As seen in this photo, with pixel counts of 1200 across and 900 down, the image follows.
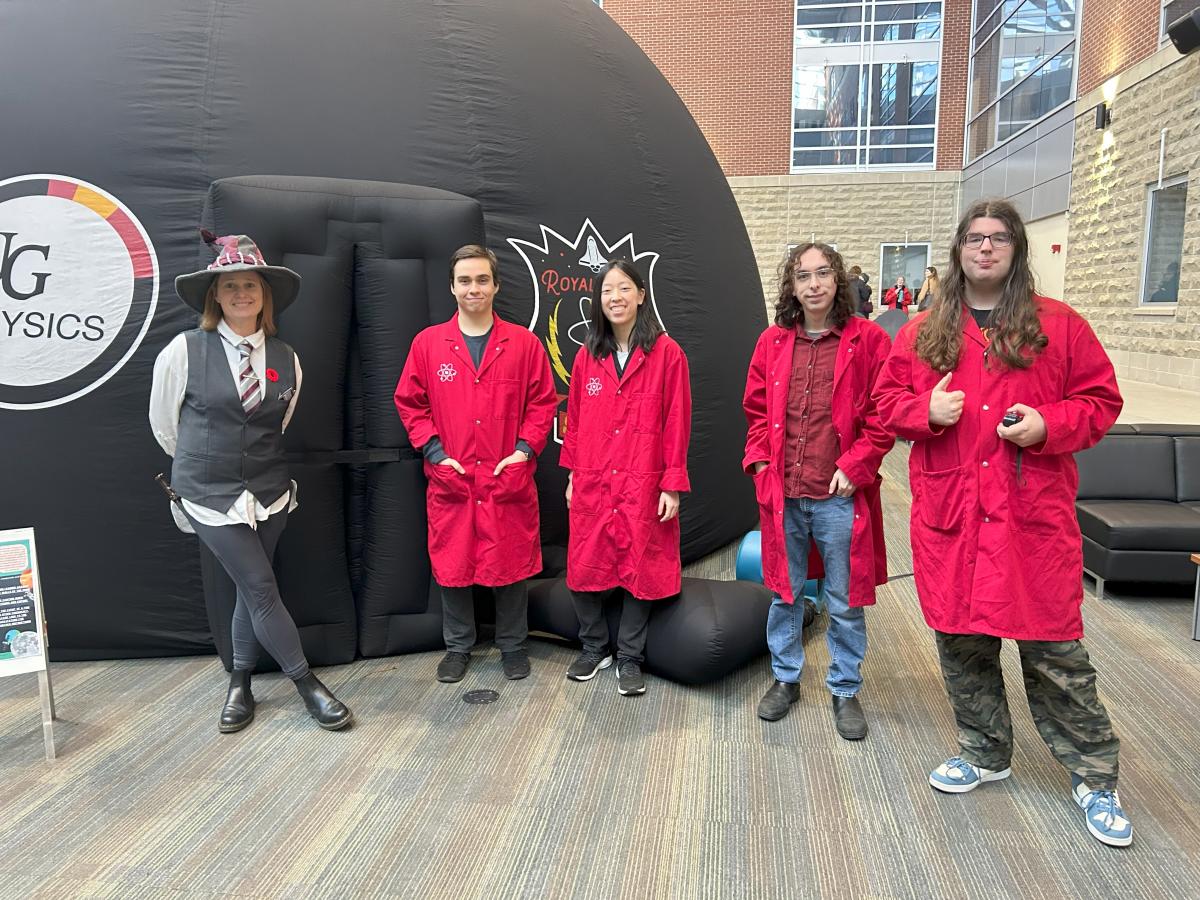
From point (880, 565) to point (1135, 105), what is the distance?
31.8 ft

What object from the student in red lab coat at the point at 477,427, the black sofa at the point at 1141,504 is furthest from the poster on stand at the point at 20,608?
the black sofa at the point at 1141,504

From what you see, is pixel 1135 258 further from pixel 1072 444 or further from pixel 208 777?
pixel 208 777

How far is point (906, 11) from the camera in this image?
16.3 meters

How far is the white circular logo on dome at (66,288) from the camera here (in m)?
3.22

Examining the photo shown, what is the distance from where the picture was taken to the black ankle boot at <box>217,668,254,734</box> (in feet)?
9.38

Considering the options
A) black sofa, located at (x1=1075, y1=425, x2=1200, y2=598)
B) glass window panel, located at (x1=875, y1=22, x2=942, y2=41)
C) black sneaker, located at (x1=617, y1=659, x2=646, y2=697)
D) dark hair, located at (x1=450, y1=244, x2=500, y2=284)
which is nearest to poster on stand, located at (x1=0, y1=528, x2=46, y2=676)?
dark hair, located at (x1=450, y1=244, x2=500, y2=284)

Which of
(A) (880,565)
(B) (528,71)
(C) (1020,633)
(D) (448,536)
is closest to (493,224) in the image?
(B) (528,71)

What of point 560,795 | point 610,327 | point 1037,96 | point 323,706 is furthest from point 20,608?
point 1037,96

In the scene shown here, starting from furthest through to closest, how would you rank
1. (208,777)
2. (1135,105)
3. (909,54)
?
(909,54)
(1135,105)
(208,777)

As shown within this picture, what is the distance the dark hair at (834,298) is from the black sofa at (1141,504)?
2.04 metres

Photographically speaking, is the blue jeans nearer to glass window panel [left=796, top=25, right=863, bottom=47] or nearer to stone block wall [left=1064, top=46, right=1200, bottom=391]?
stone block wall [left=1064, top=46, right=1200, bottom=391]

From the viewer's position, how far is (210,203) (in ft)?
10.3

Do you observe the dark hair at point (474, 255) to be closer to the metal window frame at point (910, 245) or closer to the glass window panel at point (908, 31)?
the metal window frame at point (910, 245)

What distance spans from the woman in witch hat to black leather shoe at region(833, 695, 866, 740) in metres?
1.67
